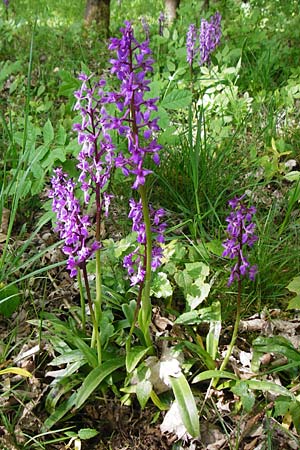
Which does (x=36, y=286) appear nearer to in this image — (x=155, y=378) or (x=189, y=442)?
(x=155, y=378)

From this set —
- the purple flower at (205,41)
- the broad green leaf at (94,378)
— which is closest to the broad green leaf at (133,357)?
the broad green leaf at (94,378)

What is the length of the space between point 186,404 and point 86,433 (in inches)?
14.9

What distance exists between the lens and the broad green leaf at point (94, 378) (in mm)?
1759

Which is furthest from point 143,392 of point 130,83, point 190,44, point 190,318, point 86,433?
point 190,44

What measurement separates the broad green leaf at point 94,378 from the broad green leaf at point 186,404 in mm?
215

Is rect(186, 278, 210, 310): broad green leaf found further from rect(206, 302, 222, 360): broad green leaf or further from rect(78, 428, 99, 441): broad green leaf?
rect(78, 428, 99, 441): broad green leaf

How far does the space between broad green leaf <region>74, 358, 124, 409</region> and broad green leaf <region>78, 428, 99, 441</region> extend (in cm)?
10

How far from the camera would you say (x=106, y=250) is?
228 centimetres

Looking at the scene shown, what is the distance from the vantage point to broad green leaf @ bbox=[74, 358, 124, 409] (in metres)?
1.76

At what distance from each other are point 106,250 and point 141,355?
60cm

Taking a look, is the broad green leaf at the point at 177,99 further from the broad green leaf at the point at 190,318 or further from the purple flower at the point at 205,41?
the purple flower at the point at 205,41

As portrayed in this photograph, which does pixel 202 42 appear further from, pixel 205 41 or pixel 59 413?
pixel 59 413

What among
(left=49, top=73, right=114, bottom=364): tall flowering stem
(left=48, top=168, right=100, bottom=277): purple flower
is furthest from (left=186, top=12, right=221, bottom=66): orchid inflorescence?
(left=48, top=168, right=100, bottom=277): purple flower

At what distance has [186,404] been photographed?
1.74m
